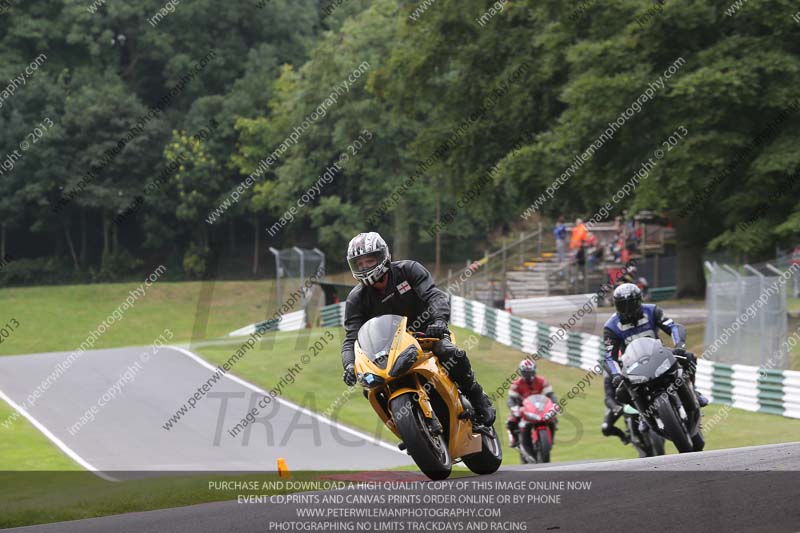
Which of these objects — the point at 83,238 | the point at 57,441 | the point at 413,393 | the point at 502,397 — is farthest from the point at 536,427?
the point at 83,238

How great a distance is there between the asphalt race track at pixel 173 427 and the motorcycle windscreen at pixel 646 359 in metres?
7.63

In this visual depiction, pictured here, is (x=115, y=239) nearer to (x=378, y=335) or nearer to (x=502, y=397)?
(x=502, y=397)

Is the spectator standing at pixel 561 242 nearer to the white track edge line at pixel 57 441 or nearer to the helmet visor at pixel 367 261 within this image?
the white track edge line at pixel 57 441

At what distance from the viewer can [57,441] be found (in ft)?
71.7

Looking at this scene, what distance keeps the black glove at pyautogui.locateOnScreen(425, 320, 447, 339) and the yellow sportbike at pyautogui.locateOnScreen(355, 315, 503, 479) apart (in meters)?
0.11

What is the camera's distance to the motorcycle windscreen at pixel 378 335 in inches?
347

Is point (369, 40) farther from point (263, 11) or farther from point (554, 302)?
point (554, 302)

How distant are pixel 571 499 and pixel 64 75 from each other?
63.6 meters

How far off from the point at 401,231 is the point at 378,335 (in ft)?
163

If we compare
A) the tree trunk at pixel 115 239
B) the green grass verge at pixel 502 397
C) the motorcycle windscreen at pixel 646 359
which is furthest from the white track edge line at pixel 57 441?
the tree trunk at pixel 115 239

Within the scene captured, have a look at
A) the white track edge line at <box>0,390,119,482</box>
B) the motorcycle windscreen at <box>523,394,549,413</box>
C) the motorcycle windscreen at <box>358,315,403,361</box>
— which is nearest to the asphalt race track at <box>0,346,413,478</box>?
the white track edge line at <box>0,390,119,482</box>

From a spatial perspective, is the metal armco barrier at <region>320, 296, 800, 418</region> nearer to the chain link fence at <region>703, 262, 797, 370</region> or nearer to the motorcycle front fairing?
the chain link fence at <region>703, 262, 797, 370</region>

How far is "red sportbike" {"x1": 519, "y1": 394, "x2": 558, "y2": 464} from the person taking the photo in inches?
578

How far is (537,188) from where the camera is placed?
3534 centimetres
